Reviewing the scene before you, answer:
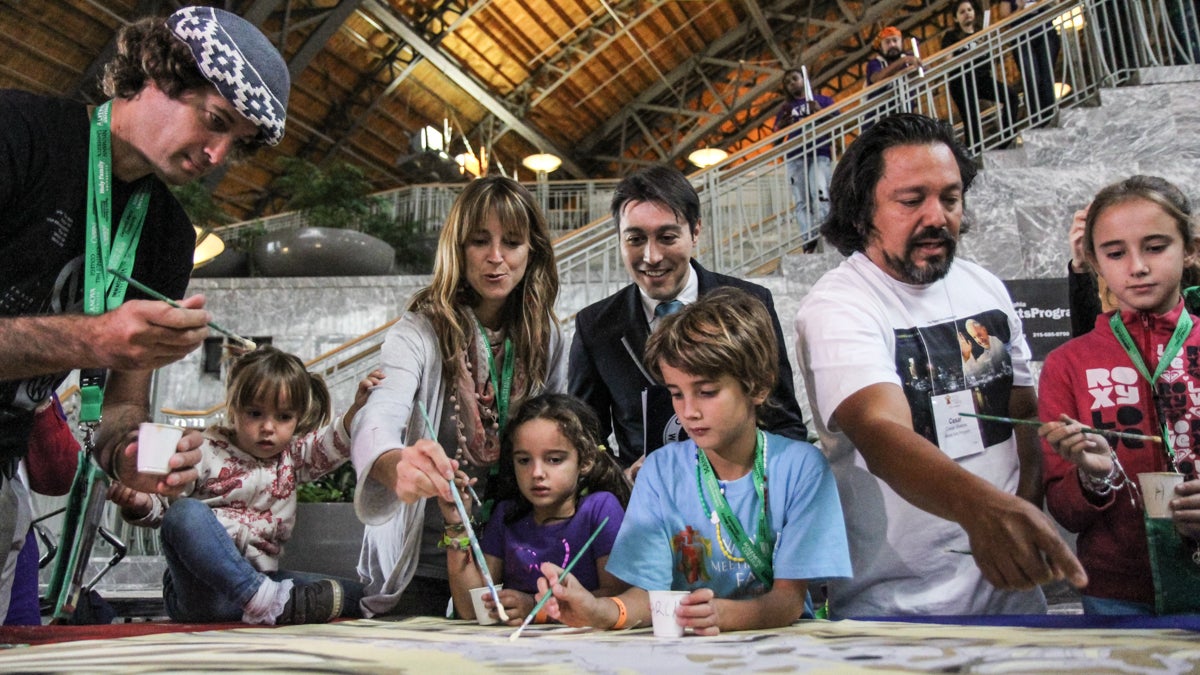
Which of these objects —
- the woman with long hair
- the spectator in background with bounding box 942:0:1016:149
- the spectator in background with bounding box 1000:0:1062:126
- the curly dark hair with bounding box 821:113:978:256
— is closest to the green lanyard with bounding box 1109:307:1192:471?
the curly dark hair with bounding box 821:113:978:256

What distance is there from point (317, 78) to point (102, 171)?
12.8 m

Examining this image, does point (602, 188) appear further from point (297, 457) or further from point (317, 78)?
point (297, 457)

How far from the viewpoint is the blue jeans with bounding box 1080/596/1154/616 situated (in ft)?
5.75

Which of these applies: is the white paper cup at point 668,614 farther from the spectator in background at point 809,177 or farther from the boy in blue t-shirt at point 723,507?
the spectator in background at point 809,177

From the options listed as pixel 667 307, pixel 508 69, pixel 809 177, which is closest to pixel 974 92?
pixel 809 177

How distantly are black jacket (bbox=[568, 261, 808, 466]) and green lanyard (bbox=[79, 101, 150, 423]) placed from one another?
1.14 meters

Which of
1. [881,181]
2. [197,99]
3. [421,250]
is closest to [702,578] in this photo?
[881,181]

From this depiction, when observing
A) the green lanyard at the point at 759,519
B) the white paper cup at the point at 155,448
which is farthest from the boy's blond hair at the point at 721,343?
the white paper cup at the point at 155,448

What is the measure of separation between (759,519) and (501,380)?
781 millimetres

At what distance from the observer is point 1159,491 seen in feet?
5.15

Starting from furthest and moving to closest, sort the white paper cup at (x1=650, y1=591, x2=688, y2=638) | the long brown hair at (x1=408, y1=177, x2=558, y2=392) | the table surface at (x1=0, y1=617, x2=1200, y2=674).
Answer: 1. the long brown hair at (x1=408, y1=177, x2=558, y2=392)
2. the white paper cup at (x1=650, y1=591, x2=688, y2=638)
3. the table surface at (x1=0, y1=617, x2=1200, y2=674)

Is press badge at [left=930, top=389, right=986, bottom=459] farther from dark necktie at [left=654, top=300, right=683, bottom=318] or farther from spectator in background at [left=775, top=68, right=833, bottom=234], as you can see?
spectator in background at [left=775, top=68, right=833, bottom=234]

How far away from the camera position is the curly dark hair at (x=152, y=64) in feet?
5.62

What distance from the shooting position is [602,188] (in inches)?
596
